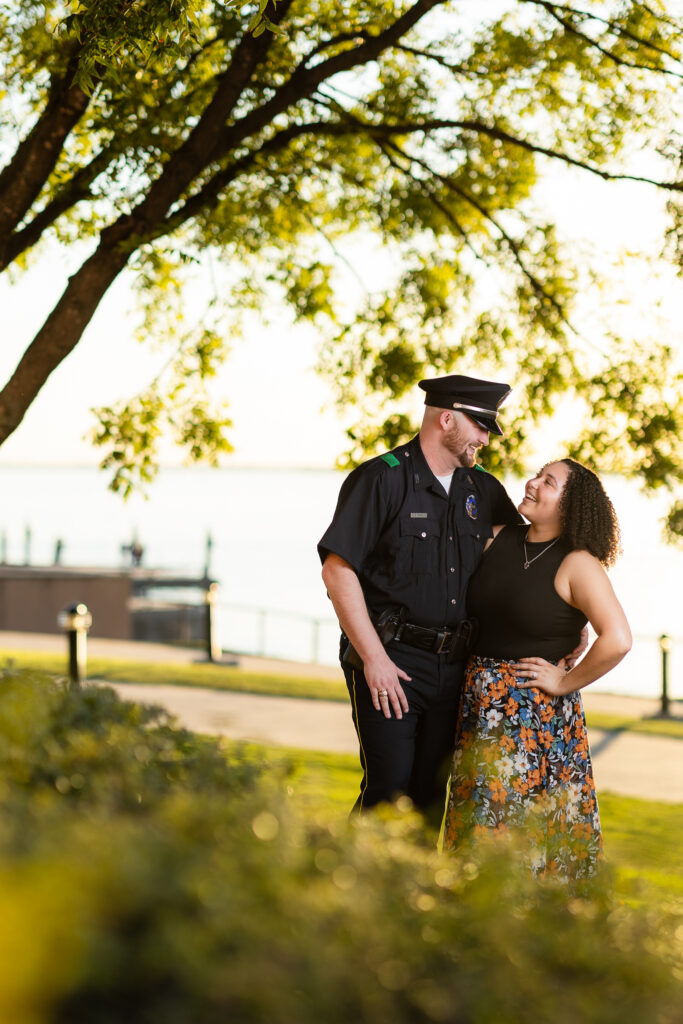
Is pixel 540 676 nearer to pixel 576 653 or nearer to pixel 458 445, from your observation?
pixel 576 653

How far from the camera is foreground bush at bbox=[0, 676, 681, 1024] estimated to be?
1.21m

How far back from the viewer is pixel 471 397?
402 centimetres

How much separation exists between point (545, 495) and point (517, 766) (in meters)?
0.97

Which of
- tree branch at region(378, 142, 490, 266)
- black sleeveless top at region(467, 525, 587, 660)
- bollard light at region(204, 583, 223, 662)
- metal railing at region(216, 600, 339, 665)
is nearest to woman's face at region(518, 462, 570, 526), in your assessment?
black sleeveless top at region(467, 525, 587, 660)

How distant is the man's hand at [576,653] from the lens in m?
3.85

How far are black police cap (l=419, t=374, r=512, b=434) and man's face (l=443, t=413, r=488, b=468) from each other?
0.02 metres

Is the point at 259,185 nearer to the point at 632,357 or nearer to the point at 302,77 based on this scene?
the point at 302,77

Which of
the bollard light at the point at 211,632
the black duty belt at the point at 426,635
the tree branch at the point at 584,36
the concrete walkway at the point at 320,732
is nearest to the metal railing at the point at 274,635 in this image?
the bollard light at the point at 211,632

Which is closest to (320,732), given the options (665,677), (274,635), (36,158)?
(665,677)

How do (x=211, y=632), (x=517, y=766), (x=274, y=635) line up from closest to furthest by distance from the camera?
1. (x=517, y=766)
2. (x=211, y=632)
3. (x=274, y=635)

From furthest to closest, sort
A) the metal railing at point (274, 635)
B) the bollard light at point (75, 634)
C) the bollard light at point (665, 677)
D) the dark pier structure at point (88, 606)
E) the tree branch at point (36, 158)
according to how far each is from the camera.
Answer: the metal railing at point (274, 635), the dark pier structure at point (88, 606), the bollard light at point (665, 677), the bollard light at point (75, 634), the tree branch at point (36, 158)

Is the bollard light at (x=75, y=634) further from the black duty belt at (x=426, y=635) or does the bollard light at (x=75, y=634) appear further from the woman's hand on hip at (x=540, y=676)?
the woman's hand on hip at (x=540, y=676)

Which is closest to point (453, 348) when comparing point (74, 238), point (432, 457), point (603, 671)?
point (74, 238)

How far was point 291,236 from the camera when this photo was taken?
8.30 meters
